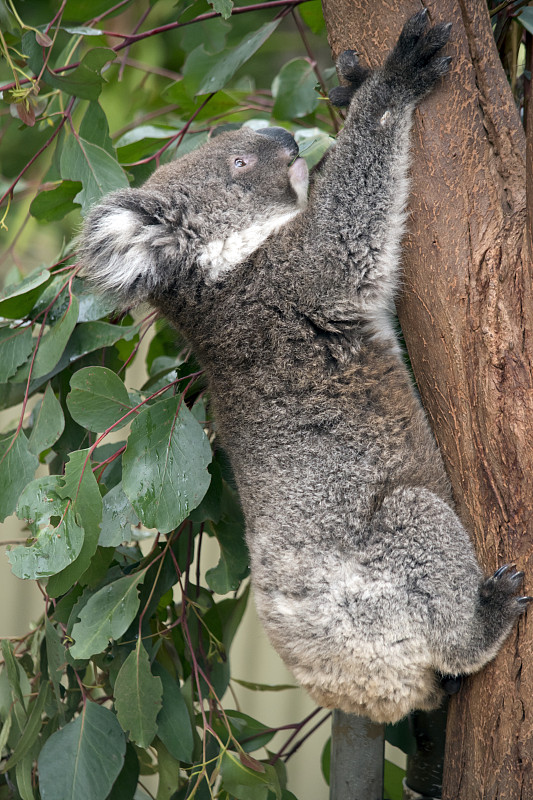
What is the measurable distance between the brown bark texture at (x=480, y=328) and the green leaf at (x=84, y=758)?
0.73m

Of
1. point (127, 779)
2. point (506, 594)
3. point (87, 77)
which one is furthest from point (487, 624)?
point (87, 77)

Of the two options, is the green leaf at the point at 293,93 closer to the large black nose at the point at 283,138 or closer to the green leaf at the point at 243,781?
the large black nose at the point at 283,138

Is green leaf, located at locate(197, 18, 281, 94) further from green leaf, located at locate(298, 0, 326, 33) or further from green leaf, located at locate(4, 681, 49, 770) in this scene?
green leaf, located at locate(4, 681, 49, 770)

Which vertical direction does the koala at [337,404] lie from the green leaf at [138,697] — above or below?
above

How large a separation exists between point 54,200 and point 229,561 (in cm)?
106

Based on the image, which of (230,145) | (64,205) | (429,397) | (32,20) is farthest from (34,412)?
(32,20)

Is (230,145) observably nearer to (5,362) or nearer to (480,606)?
(5,362)

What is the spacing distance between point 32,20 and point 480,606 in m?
2.42

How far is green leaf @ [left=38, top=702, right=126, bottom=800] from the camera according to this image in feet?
5.46

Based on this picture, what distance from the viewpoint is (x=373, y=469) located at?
1.65 metres

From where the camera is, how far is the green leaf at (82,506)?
5.11 ft

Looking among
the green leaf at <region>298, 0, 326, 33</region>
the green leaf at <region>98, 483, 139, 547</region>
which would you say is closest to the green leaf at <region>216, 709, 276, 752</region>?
the green leaf at <region>98, 483, 139, 547</region>

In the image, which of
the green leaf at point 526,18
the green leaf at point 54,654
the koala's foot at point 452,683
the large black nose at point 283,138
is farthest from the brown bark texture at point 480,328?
the green leaf at point 54,654

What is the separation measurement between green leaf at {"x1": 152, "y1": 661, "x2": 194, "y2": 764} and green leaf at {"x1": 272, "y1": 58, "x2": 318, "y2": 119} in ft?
5.25
